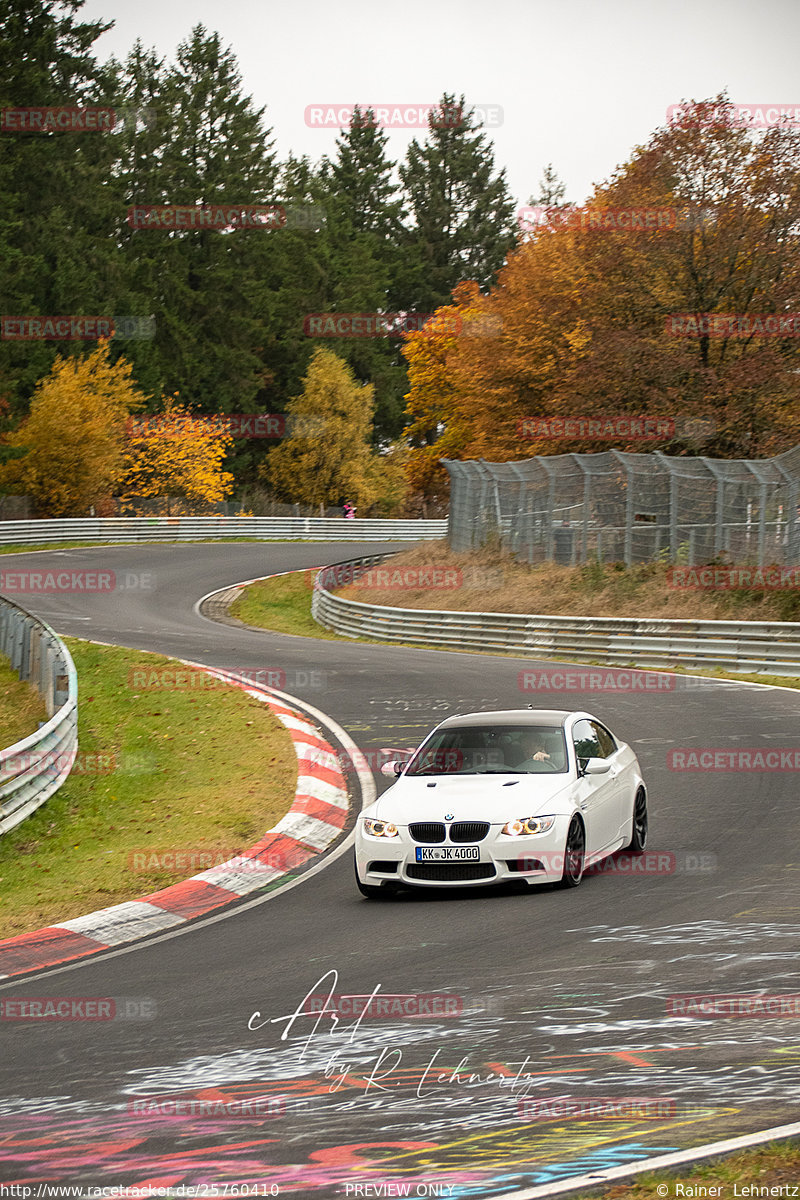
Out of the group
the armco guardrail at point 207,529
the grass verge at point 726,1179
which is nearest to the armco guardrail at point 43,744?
the grass verge at point 726,1179

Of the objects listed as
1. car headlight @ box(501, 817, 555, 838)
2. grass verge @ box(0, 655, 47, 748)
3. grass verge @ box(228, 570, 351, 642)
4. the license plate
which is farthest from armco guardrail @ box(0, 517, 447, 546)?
car headlight @ box(501, 817, 555, 838)

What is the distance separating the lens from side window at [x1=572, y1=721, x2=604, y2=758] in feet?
37.8

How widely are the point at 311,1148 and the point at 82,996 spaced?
125 inches

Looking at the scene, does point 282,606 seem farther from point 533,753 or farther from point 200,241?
point 200,241

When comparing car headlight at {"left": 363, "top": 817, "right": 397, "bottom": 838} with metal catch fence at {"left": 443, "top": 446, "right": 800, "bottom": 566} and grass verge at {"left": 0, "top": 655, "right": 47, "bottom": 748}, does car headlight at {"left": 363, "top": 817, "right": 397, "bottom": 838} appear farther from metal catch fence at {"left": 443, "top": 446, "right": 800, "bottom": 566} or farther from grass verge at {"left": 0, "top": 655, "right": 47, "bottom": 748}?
metal catch fence at {"left": 443, "top": 446, "right": 800, "bottom": 566}

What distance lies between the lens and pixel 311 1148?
525cm

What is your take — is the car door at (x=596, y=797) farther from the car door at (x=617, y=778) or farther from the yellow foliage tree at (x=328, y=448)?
the yellow foliage tree at (x=328, y=448)

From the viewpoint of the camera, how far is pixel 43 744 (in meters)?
13.9

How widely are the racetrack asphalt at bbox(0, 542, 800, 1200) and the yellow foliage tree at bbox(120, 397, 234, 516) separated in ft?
220

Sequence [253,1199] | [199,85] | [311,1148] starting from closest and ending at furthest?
[253,1199] < [311,1148] < [199,85]

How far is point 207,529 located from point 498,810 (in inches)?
2134

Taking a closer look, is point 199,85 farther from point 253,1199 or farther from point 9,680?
point 253,1199

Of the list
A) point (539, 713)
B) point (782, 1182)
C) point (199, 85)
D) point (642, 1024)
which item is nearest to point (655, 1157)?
point (782, 1182)

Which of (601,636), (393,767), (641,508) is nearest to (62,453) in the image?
(641,508)
